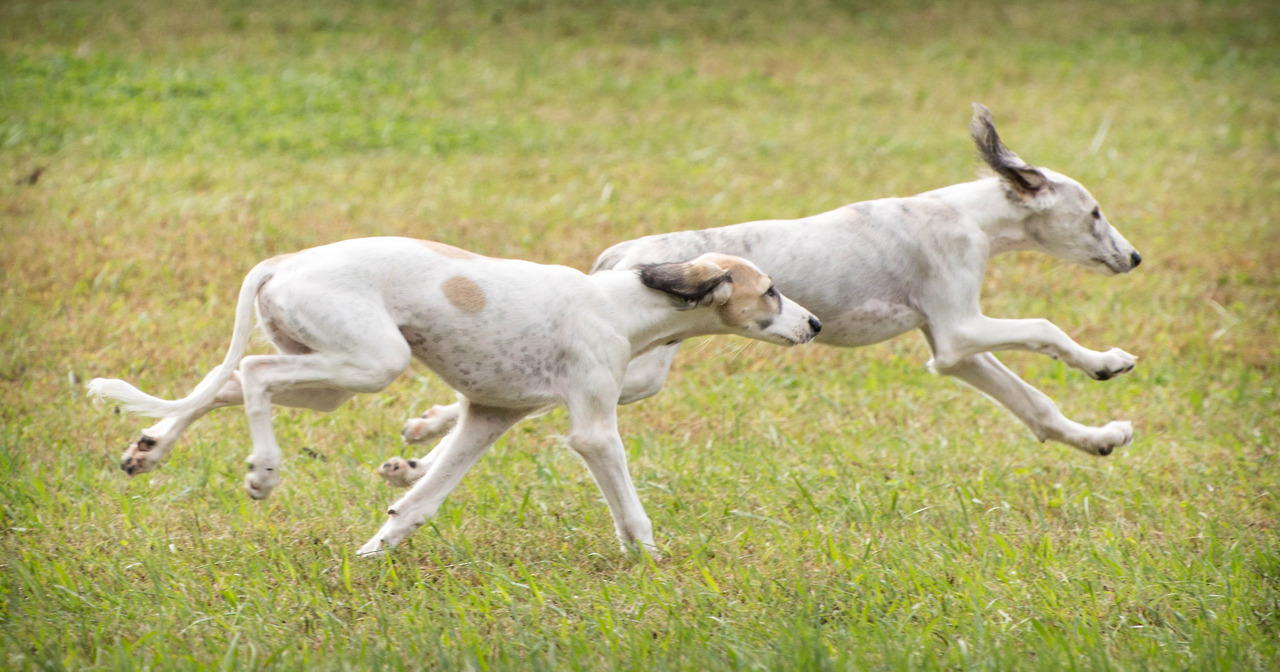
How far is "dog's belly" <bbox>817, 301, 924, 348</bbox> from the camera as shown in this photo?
17.7 ft

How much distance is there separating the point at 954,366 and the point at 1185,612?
61.1 inches

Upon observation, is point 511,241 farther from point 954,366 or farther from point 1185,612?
point 1185,612

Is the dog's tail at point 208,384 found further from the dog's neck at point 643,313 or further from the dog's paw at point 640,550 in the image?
the dog's paw at point 640,550

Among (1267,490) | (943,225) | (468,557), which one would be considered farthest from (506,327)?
(1267,490)

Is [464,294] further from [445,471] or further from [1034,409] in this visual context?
[1034,409]

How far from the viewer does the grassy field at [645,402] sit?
13.7 ft

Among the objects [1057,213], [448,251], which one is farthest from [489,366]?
[1057,213]

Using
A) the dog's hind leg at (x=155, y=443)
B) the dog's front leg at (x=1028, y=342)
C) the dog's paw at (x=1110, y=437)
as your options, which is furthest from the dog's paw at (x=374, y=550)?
the dog's paw at (x=1110, y=437)

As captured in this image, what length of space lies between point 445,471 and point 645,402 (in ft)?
7.74

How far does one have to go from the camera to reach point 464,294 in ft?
14.6

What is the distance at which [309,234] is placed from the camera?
30.1 ft

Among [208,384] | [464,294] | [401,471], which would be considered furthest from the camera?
[401,471]

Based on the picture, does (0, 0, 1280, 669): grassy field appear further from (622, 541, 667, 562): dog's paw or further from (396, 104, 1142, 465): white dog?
(396, 104, 1142, 465): white dog

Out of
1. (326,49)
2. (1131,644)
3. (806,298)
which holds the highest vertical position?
(806,298)
